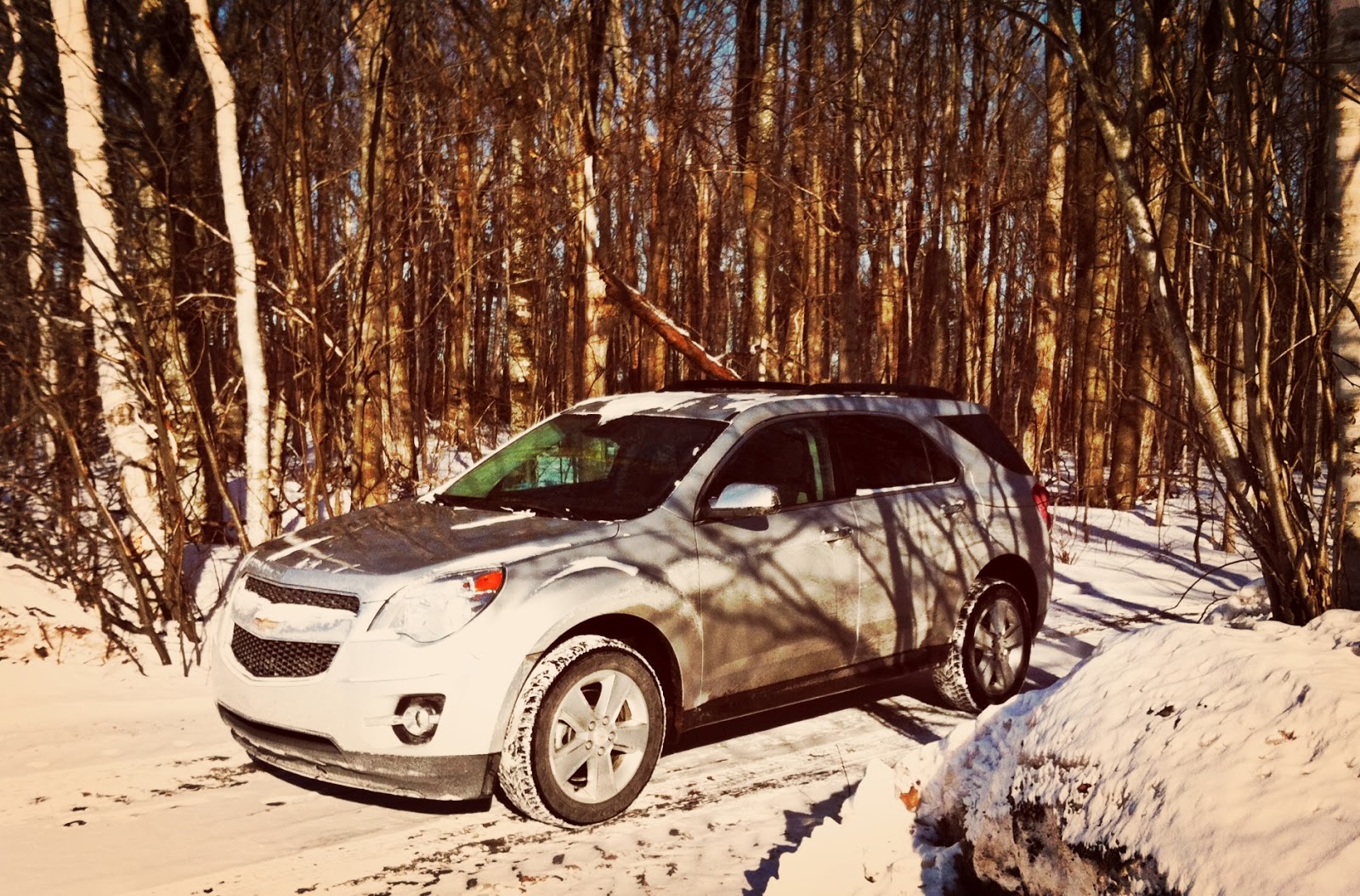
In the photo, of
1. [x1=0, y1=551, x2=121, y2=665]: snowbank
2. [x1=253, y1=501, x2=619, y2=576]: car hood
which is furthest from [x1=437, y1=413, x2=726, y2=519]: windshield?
[x1=0, y1=551, x2=121, y2=665]: snowbank

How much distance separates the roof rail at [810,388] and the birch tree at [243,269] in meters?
3.17

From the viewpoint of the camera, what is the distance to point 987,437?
748cm

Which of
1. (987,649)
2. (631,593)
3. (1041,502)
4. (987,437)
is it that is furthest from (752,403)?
(1041,502)

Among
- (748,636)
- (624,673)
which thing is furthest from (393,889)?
(748,636)

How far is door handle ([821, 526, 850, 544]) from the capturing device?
620cm

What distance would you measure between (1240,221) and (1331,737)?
2.92 meters

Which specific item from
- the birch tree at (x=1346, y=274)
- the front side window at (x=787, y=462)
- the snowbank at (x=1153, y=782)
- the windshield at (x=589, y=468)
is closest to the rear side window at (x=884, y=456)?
the front side window at (x=787, y=462)

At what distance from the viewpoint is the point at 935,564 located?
675 cm

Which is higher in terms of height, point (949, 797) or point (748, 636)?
point (748, 636)

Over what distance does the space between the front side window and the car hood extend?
976 millimetres

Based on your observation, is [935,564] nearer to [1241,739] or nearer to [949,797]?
[949,797]

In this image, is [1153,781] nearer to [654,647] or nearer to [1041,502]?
[654,647]

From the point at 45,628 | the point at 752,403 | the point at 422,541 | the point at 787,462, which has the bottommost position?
the point at 45,628

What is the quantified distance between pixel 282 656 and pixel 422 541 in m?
0.79
